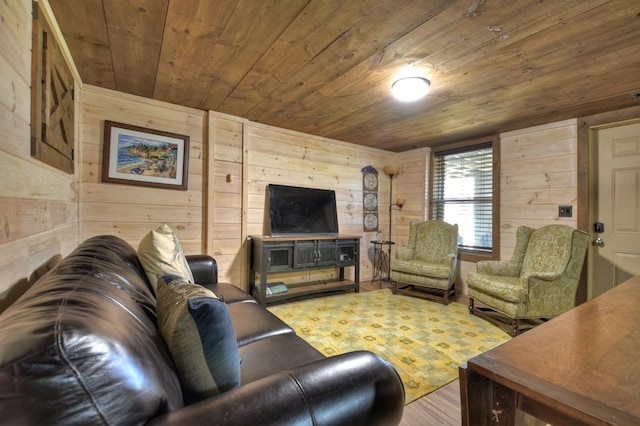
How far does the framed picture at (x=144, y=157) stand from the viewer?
8.91ft

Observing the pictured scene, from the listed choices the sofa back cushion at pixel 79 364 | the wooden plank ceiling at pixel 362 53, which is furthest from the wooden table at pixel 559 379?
the wooden plank ceiling at pixel 362 53

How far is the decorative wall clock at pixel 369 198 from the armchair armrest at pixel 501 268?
5.79 feet

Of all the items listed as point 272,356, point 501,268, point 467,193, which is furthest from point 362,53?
point 467,193

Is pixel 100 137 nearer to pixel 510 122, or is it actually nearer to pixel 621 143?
pixel 510 122

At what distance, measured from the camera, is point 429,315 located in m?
3.06

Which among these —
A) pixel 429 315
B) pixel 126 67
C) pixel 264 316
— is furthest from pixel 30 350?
pixel 429 315

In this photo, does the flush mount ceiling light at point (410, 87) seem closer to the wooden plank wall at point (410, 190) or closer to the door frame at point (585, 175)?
the door frame at point (585, 175)

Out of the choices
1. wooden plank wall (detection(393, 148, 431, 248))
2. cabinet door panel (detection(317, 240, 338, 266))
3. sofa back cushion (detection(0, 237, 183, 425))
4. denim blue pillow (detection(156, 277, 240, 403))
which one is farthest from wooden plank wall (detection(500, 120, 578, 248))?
sofa back cushion (detection(0, 237, 183, 425))

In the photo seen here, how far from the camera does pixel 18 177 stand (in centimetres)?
117

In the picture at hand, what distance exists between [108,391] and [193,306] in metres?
0.28

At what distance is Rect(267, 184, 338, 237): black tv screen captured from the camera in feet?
12.0

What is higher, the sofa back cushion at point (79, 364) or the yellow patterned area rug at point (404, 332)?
the sofa back cushion at point (79, 364)

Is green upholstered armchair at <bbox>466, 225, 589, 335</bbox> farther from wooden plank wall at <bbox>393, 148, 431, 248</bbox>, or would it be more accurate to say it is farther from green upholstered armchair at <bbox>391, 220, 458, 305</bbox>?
wooden plank wall at <bbox>393, 148, 431, 248</bbox>

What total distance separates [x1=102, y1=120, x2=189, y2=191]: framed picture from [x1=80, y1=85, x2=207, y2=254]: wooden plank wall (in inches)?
2.3
